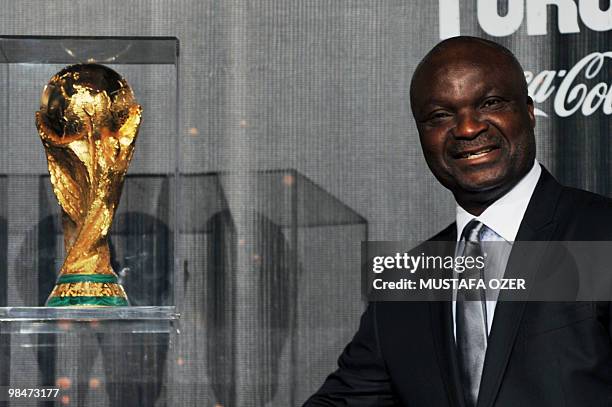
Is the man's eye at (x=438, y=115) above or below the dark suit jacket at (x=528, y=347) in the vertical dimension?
above

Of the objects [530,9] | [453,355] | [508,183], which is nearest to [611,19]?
[530,9]

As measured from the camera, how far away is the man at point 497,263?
167cm

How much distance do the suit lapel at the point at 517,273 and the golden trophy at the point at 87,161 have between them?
2.37 ft

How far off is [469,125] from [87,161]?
71 centimetres

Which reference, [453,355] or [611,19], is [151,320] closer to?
[453,355]

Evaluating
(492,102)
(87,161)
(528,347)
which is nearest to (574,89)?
(492,102)

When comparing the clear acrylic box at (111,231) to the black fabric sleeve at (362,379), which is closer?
the black fabric sleeve at (362,379)

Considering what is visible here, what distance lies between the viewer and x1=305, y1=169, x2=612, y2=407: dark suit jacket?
5.40 ft

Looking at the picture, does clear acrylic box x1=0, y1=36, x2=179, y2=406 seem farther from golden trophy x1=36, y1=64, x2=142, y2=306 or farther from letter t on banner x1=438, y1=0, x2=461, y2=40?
letter t on banner x1=438, y1=0, x2=461, y2=40

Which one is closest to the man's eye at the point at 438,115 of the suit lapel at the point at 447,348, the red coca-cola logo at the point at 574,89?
the suit lapel at the point at 447,348

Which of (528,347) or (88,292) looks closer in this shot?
(528,347)

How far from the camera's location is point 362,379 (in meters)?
1.82

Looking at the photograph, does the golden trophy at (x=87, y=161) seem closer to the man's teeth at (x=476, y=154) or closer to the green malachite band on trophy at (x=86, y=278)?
the green malachite band on trophy at (x=86, y=278)

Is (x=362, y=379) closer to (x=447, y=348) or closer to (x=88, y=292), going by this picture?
(x=447, y=348)
